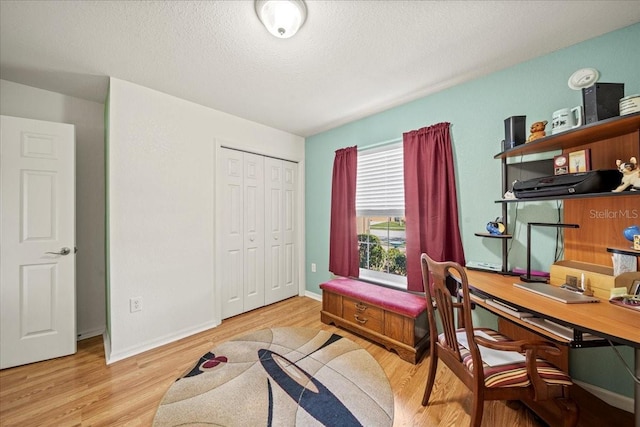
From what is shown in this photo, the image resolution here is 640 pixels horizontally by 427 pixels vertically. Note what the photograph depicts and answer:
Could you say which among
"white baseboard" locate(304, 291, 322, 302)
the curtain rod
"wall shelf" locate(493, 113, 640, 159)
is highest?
the curtain rod

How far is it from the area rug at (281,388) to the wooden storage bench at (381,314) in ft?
0.74

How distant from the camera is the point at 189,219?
2.44m

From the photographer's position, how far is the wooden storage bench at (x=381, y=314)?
6.49 ft

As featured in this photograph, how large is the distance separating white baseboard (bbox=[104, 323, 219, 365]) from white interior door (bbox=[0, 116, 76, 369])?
451mm

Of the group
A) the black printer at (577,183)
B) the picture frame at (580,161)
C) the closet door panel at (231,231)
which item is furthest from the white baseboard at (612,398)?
the closet door panel at (231,231)

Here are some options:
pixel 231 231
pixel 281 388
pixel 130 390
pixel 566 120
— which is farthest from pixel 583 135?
pixel 130 390

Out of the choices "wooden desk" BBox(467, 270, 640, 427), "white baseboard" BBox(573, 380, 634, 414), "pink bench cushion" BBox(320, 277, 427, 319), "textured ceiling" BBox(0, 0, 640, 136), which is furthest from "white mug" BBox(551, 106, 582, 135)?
"white baseboard" BBox(573, 380, 634, 414)

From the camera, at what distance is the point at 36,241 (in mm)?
1959

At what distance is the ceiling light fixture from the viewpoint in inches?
50.1

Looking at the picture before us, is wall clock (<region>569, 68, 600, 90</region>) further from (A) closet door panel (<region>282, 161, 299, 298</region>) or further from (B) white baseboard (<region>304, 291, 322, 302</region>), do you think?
(B) white baseboard (<region>304, 291, 322, 302</region>)

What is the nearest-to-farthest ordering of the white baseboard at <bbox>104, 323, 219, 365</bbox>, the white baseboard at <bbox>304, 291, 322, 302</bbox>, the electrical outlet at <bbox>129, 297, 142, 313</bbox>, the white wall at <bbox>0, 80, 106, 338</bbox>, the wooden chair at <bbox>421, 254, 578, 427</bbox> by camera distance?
1. the wooden chair at <bbox>421, 254, 578, 427</bbox>
2. the white baseboard at <bbox>104, 323, 219, 365</bbox>
3. the electrical outlet at <bbox>129, 297, 142, 313</bbox>
4. the white wall at <bbox>0, 80, 106, 338</bbox>
5. the white baseboard at <bbox>304, 291, 322, 302</bbox>

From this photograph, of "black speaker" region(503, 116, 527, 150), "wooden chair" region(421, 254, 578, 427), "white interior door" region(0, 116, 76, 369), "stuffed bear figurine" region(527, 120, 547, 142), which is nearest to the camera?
"wooden chair" region(421, 254, 578, 427)

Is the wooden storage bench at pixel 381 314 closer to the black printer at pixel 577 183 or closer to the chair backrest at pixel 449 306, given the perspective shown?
the chair backrest at pixel 449 306

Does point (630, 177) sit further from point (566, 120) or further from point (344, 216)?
point (344, 216)
